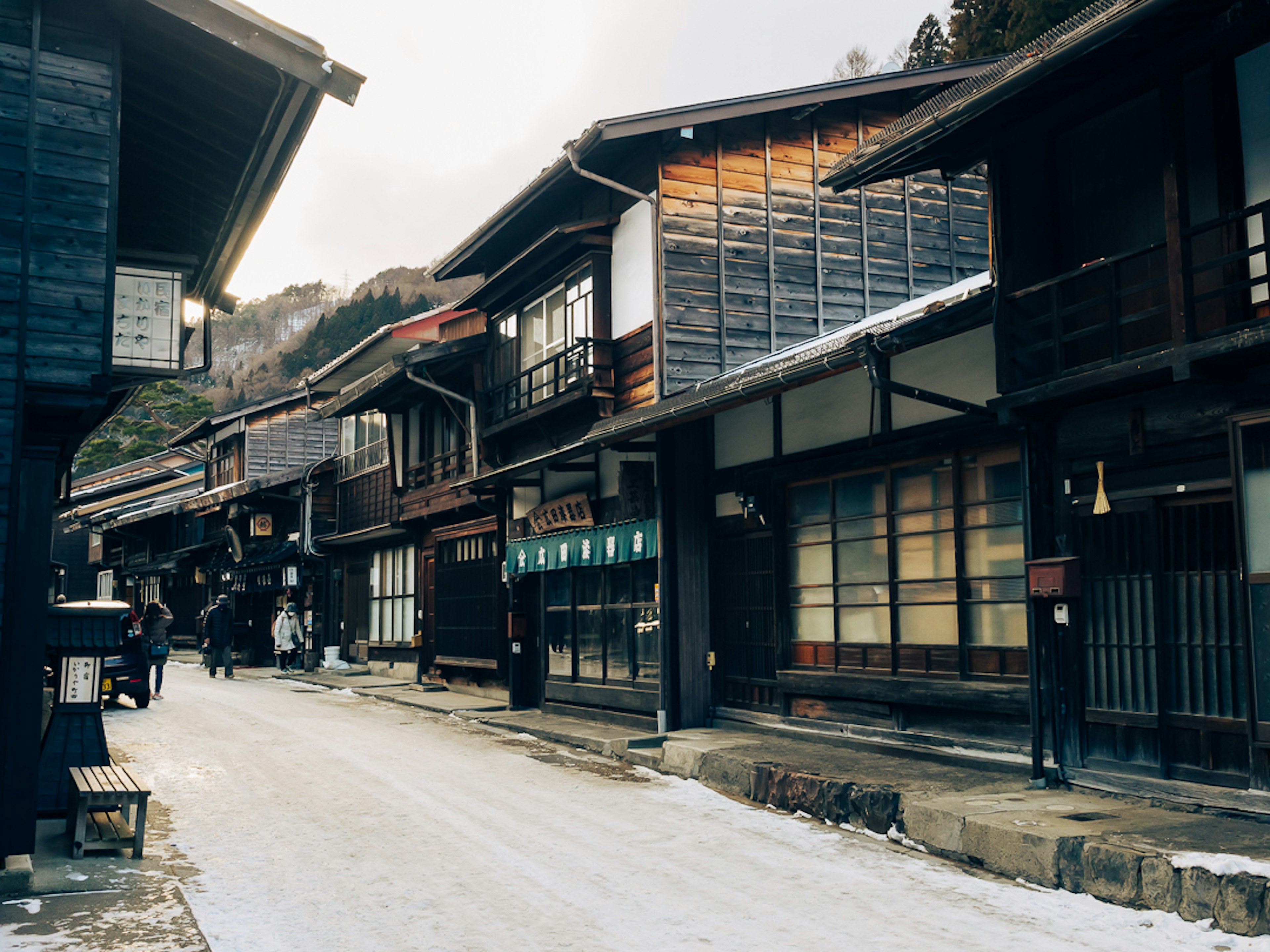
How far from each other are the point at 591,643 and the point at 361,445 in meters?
15.4

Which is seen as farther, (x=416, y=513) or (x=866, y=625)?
(x=416, y=513)

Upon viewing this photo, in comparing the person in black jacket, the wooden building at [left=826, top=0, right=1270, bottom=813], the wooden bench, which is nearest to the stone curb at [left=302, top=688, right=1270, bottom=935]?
the wooden building at [left=826, top=0, right=1270, bottom=813]

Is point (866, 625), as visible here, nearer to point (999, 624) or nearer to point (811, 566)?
point (811, 566)

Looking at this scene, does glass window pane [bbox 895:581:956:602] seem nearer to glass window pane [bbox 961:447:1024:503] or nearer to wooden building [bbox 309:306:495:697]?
glass window pane [bbox 961:447:1024:503]

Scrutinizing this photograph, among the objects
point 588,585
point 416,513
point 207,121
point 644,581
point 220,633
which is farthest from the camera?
point 220,633

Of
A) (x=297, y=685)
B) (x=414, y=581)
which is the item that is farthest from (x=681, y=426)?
(x=297, y=685)

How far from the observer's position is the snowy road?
19.6ft

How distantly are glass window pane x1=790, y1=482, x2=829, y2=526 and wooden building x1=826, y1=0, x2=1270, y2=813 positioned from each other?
10.7 feet

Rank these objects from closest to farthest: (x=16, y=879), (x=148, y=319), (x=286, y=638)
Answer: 1. (x=16, y=879)
2. (x=148, y=319)
3. (x=286, y=638)

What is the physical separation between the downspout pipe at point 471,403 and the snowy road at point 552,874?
9057 millimetres

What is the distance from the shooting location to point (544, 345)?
1886cm

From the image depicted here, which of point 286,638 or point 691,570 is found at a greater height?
point 691,570

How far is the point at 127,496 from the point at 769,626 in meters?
44.0

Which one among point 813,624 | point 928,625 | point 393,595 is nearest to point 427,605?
point 393,595
